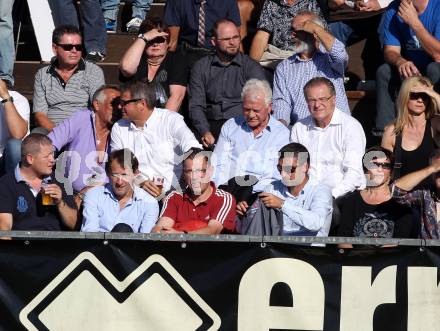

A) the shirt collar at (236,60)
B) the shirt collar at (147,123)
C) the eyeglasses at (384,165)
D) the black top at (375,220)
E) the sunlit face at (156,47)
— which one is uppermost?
the sunlit face at (156,47)

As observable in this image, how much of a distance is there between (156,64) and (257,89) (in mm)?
1588

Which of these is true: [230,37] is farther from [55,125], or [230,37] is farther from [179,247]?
[179,247]

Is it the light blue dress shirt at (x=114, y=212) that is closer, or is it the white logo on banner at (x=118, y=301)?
the white logo on banner at (x=118, y=301)

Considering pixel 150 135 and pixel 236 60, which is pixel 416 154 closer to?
pixel 236 60

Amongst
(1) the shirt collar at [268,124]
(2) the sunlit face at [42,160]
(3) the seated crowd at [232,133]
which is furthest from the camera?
(1) the shirt collar at [268,124]

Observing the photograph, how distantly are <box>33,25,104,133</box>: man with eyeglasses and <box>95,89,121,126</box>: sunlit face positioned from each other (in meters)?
0.51

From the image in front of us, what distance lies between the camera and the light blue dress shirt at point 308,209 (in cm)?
838

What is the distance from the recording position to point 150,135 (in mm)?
9953

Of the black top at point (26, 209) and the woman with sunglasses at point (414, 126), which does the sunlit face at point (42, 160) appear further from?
the woman with sunglasses at point (414, 126)

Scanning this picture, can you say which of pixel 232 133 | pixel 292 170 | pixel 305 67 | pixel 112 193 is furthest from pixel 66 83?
pixel 292 170

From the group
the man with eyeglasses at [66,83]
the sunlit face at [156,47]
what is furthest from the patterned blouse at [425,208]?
the man with eyeglasses at [66,83]

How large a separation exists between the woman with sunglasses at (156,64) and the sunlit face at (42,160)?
2.01m

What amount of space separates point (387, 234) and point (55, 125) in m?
3.58

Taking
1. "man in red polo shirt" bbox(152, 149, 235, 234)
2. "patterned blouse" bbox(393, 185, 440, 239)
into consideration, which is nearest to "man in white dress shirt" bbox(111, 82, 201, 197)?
"man in red polo shirt" bbox(152, 149, 235, 234)
